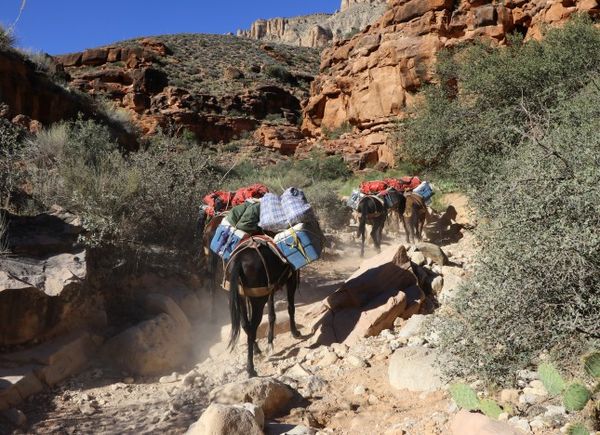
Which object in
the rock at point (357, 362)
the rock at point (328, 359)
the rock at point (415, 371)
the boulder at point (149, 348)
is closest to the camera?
the rock at point (415, 371)

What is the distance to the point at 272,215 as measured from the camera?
5695 millimetres

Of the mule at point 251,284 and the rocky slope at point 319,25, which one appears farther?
the rocky slope at point 319,25

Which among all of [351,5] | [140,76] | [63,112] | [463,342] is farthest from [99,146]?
[351,5]

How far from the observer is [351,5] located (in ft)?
415

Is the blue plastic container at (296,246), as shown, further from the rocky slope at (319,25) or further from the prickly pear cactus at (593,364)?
the rocky slope at (319,25)

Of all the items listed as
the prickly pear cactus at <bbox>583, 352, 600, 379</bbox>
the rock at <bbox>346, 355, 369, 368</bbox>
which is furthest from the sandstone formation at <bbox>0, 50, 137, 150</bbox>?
the prickly pear cactus at <bbox>583, 352, 600, 379</bbox>

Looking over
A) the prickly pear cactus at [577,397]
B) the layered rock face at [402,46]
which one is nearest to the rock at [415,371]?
the prickly pear cactus at [577,397]

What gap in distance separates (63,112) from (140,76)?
26.7 m

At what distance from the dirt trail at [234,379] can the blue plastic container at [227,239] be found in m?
1.34

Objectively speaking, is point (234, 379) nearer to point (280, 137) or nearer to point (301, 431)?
point (301, 431)

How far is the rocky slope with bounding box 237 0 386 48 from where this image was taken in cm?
11019

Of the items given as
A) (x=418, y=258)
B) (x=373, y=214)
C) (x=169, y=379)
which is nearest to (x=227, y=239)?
(x=169, y=379)

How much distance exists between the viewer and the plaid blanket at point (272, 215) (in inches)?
222

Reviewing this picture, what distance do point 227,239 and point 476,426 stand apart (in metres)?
3.74
